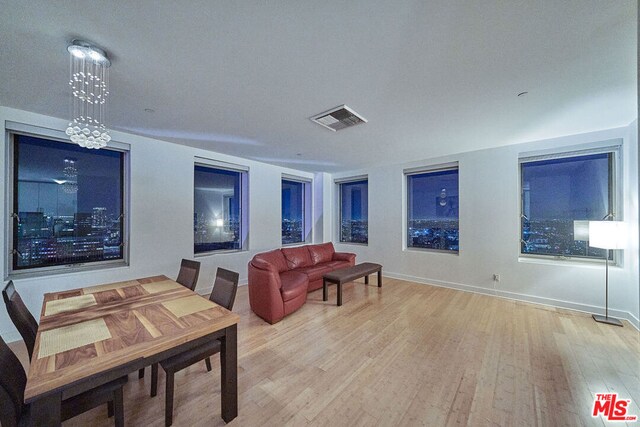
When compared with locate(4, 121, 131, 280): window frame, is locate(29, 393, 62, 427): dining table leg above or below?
below

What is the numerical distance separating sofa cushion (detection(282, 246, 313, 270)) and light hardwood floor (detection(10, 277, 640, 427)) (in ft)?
3.86

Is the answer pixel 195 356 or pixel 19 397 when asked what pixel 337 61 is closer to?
pixel 195 356

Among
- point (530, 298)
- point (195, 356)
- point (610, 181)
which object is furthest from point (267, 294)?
point (610, 181)

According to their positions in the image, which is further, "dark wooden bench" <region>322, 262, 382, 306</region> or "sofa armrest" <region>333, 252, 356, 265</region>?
"sofa armrest" <region>333, 252, 356, 265</region>

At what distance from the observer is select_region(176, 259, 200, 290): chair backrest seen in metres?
2.39

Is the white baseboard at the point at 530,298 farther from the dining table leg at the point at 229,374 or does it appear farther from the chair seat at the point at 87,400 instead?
the chair seat at the point at 87,400

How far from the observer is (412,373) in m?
2.04

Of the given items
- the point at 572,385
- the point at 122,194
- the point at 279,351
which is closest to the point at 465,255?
the point at 572,385

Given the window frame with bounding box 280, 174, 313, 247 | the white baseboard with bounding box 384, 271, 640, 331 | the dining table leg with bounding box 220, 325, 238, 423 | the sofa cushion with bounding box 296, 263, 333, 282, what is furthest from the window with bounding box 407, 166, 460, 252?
the dining table leg with bounding box 220, 325, 238, 423

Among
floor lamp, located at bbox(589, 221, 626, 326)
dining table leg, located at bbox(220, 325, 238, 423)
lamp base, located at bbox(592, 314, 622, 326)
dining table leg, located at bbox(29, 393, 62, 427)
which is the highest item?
floor lamp, located at bbox(589, 221, 626, 326)

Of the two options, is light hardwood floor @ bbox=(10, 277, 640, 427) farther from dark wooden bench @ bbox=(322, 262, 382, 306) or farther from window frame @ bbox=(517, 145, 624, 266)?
window frame @ bbox=(517, 145, 624, 266)

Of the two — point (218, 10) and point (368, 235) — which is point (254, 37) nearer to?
point (218, 10)

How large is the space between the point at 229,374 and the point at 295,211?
188 inches

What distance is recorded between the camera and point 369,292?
4.13 meters
